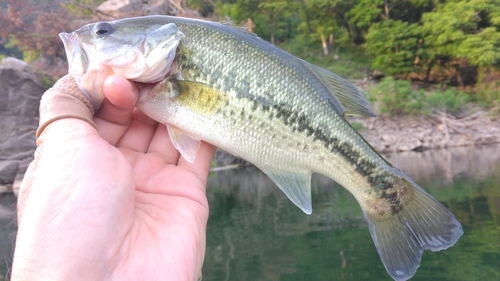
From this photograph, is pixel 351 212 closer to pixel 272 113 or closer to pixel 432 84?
pixel 272 113

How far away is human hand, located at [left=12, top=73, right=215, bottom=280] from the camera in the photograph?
76.5 inches

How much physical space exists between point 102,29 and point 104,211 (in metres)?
1.39

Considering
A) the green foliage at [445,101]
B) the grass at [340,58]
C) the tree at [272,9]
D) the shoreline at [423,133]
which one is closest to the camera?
the shoreline at [423,133]

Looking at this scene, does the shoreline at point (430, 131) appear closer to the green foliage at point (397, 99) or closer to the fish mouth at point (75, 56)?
the green foliage at point (397, 99)

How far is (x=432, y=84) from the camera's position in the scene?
114ft

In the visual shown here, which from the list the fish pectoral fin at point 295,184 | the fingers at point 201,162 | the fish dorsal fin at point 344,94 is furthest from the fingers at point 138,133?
the fish dorsal fin at point 344,94

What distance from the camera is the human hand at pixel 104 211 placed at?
1944 mm

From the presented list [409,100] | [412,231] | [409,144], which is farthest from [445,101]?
[412,231]

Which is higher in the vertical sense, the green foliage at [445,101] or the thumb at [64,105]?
the thumb at [64,105]

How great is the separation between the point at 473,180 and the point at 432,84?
22758 mm

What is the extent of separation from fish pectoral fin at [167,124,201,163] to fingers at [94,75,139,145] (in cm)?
36

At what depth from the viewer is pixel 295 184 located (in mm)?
2957

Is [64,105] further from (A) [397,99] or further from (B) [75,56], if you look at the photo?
(A) [397,99]

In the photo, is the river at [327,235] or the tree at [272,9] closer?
the river at [327,235]
